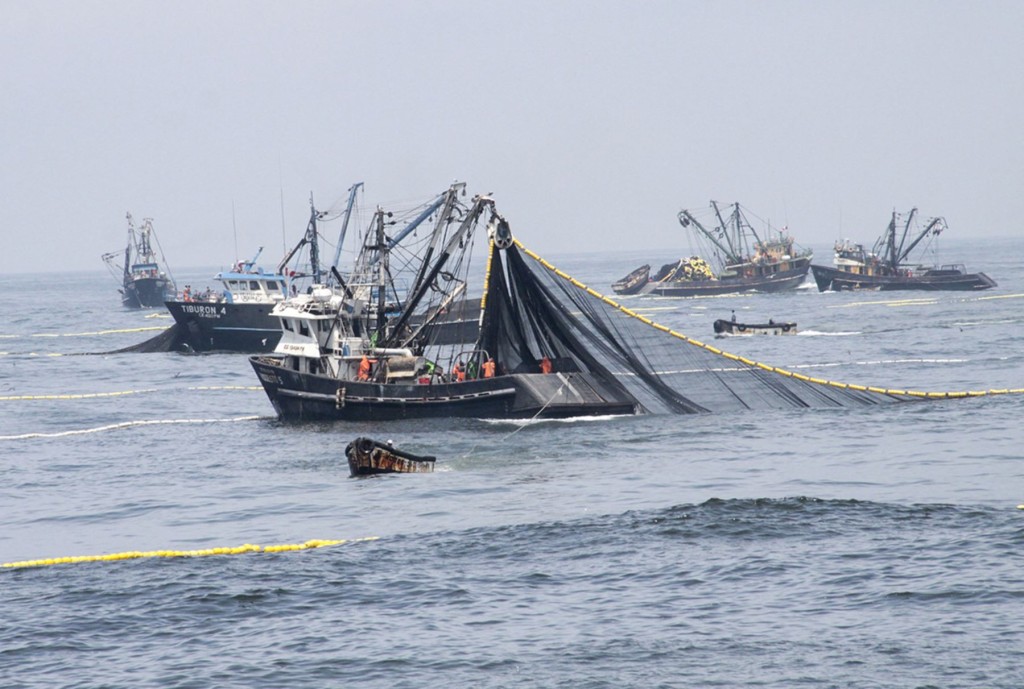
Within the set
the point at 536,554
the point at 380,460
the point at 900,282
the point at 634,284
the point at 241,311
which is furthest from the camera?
the point at 634,284

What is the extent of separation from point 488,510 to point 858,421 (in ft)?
55.4

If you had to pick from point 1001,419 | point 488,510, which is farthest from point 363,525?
point 1001,419

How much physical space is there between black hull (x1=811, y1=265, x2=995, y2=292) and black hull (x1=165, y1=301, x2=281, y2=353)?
6677 cm

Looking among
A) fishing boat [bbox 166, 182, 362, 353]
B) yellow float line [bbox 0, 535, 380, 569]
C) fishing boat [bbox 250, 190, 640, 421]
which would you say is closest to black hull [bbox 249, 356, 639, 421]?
fishing boat [bbox 250, 190, 640, 421]

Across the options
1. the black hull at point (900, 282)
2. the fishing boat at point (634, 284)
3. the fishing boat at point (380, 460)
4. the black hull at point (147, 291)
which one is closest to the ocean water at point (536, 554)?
the fishing boat at point (380, 460)

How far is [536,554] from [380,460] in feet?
36.6

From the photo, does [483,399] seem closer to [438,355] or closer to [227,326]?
[438,355]

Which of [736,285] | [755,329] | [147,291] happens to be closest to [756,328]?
[755,329]

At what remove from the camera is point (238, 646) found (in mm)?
23188

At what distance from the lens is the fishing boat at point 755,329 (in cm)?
8719

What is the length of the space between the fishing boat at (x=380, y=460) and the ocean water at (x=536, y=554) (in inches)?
38.2

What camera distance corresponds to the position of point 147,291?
15362 centimetres

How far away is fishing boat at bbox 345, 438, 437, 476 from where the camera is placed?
38.1 meters

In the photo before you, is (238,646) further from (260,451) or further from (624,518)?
(260,451)
